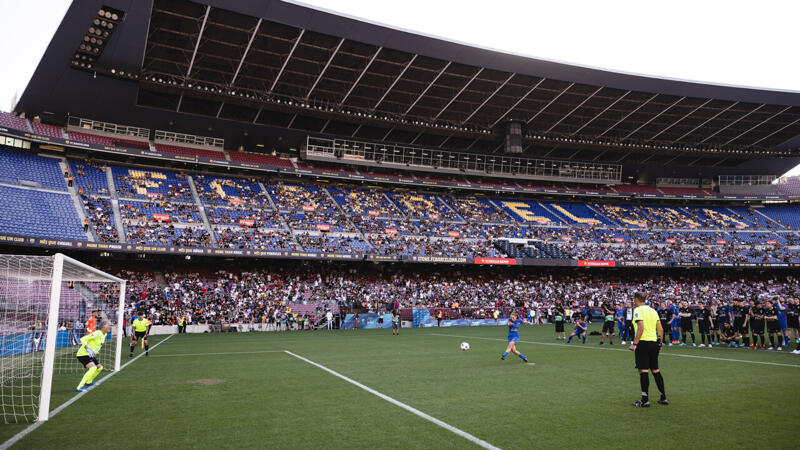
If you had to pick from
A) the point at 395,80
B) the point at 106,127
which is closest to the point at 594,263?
the point at 395,80

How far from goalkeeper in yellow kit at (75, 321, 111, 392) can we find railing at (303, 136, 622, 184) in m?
43.0

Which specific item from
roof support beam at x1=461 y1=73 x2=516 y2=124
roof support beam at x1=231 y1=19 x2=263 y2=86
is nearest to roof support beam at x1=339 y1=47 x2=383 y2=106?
roof support beam at x1=231 y1=19 x2=263 y2=86

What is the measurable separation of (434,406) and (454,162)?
52995mm

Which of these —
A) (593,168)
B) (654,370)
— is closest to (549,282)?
(593,168)

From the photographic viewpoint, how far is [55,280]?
895 centimetres

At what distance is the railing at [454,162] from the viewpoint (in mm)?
54594

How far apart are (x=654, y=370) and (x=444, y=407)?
3.83 metres

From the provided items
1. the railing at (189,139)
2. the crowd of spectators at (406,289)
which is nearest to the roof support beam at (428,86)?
the crowd of spectators at (406,289)

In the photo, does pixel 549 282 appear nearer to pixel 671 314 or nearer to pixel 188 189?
pixel 671 314

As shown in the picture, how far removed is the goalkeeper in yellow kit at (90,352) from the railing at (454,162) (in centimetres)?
4304

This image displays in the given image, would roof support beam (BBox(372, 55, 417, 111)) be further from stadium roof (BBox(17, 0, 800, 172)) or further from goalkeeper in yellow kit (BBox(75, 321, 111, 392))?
goalkeeper in yellow kit (BBox(75, 321, 111, 392))

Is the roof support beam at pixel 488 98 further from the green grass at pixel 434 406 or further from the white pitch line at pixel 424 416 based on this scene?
the white pitch line at pixel 424 416

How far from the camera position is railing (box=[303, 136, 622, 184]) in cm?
5459

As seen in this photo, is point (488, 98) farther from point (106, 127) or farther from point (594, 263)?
point (106, 127)
